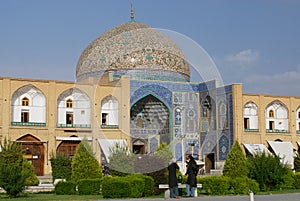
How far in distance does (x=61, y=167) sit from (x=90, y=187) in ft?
25.2

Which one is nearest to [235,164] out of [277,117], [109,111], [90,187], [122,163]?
[122,163]

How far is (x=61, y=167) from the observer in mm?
24922

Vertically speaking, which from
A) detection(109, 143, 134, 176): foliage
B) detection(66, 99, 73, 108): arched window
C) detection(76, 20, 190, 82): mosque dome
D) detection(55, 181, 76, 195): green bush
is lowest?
detection(55, 181, 76, 195): green bush

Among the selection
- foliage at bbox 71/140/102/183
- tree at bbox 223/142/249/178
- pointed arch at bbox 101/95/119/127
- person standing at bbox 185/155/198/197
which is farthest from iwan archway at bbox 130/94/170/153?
person standing at bbox 185/155/198/197

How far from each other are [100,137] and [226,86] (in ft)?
26.8

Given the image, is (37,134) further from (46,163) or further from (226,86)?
(226,86)

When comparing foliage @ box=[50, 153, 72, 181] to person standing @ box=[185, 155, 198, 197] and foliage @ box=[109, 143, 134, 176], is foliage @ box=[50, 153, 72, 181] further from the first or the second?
person standing @ box=[185, 155, 198, 197]

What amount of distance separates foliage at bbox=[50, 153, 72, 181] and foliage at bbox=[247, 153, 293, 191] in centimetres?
868

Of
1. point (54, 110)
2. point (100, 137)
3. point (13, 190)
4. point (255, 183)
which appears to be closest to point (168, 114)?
point (100, 137)

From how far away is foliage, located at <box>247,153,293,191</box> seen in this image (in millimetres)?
18781

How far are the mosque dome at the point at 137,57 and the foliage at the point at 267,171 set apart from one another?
53.0 ft

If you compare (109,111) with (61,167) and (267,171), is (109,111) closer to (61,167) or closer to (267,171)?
(61,167)

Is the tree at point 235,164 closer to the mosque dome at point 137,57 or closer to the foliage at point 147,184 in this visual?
the foliage at point 147,184

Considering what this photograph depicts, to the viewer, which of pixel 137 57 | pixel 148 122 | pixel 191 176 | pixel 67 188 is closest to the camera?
pixel 191 176
